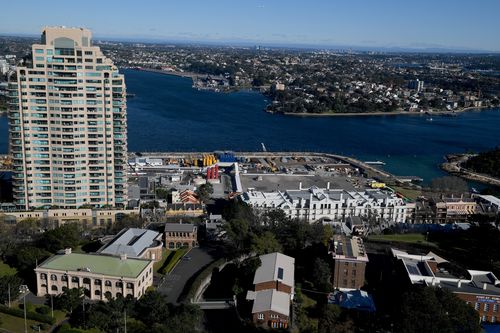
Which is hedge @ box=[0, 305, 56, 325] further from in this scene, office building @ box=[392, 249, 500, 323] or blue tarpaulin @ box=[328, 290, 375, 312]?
office building @ box=[392, 249, 500, 323]

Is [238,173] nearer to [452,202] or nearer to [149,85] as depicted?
[452,202]

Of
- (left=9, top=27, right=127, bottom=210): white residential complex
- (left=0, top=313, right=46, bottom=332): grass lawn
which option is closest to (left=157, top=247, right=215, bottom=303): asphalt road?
(left=0, top=313, right=46, bottom=332): grass lawn

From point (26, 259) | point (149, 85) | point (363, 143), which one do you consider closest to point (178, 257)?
point (26, 259)

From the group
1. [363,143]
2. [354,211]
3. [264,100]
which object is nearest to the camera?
[354,211]

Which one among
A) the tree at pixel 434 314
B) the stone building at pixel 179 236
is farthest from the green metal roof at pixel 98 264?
the tree at pixel 434 314

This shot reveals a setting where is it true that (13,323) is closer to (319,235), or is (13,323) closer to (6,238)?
(6,238)

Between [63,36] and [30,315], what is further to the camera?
[63,36]

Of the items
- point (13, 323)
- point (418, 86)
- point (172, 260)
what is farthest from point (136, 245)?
point (418, 86)
